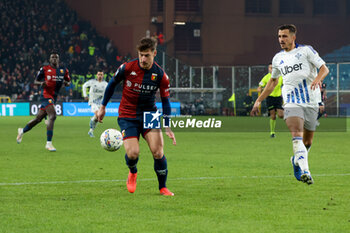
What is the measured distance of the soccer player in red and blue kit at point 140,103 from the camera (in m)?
8.54

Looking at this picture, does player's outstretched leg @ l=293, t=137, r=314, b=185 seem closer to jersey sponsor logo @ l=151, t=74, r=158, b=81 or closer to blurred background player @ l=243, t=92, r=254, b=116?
jersey sponsor logo @ l=151, t=74, r=158, b=81

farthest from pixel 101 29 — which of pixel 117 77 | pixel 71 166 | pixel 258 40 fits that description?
pixel 117 77

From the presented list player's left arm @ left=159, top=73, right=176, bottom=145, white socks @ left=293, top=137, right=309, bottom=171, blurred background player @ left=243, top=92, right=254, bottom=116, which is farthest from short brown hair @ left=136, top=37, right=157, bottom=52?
blurred background player @ left=243, top=92, right=254, bottom=116

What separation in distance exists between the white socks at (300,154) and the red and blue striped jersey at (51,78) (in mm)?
8591

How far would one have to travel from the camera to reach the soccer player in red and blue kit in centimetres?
854

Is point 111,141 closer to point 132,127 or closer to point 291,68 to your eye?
point 132,127

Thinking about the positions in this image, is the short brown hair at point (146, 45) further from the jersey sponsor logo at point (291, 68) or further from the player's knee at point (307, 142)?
the player's knee at point (307, 142)

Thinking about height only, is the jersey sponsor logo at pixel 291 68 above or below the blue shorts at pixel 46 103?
above

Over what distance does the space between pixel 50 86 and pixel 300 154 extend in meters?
8.93

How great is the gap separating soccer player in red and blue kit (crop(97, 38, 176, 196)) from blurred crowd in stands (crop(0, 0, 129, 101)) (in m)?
36.2

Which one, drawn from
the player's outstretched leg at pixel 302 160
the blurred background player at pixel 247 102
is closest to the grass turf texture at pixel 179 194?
the player's outstretched leg at pixel 302 160

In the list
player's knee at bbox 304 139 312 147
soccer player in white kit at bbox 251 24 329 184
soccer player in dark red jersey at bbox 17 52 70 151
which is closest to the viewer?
soccer player in white kit at bbox 251 24 329 184

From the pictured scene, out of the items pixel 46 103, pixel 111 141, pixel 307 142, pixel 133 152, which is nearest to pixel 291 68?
pixel 307 142

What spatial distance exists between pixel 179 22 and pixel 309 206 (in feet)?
157
